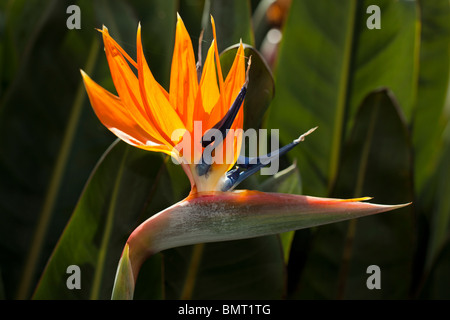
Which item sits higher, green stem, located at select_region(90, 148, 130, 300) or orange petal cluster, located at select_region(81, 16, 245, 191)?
orange petal cluster, located at select_region(81, 16, 245, 191)

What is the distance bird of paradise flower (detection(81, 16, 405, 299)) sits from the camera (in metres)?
0.46

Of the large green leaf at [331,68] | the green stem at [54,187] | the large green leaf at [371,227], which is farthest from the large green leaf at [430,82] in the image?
the green stem at [54,187]

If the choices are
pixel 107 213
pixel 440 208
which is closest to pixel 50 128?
pixel 107 213

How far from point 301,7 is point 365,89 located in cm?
21

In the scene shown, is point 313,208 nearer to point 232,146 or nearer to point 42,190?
point 232,146

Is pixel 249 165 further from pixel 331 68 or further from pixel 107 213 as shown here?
pixel 331 68

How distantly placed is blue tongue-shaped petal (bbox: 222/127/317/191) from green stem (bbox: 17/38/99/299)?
0.47 metres

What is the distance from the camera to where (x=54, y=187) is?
2.96 feet

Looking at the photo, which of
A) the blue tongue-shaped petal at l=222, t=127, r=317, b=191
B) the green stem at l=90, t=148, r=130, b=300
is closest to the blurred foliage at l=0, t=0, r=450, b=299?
the green stem at l=90, t=148, r=130, b=300

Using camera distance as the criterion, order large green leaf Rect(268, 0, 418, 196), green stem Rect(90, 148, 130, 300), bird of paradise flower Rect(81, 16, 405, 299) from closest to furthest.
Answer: bird of paradise flower Rect(81, 16, 405, 299)
green stem Rect(90, 148, 130, 300)
large green leaf Rect(268, 0, 418, 196)

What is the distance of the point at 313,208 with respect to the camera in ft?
1.49

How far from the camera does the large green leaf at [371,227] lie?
2.73 ft

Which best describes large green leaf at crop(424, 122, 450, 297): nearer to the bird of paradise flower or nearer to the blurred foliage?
the blurred foliage
